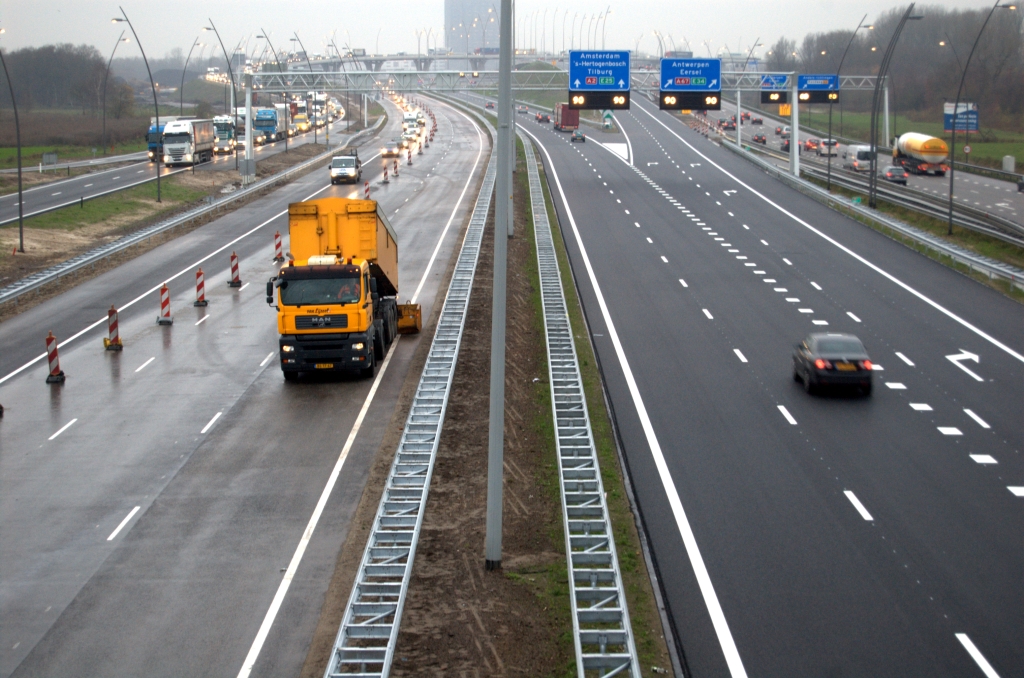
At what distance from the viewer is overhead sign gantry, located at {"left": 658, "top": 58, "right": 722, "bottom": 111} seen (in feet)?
197

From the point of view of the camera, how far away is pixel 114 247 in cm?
4575

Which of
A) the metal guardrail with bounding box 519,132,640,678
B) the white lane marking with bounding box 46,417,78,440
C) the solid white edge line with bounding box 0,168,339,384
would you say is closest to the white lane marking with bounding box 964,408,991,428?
the metal guardrail with bounding box 519,132,640,678

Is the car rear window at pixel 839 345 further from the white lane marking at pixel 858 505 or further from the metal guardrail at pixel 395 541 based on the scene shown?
the metal guardrail at pixel 395 541

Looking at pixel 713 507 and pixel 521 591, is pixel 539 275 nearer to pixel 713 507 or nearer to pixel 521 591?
pixel 713 507

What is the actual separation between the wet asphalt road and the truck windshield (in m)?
2.25

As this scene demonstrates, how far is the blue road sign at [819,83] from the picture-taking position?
67688 mm

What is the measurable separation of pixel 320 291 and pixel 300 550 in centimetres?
1116

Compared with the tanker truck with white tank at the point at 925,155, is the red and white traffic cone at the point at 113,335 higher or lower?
lower

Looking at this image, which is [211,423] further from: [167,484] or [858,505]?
[858,505]

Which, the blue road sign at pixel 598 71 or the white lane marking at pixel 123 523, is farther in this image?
the blue road sign at pixel 598 71

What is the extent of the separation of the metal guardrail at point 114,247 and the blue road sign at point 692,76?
88.8 feet

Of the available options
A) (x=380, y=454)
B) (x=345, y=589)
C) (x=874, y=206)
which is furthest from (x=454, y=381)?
(x=874, y=206)

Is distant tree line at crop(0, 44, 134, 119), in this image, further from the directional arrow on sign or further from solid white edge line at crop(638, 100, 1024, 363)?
the directional arrow on sign

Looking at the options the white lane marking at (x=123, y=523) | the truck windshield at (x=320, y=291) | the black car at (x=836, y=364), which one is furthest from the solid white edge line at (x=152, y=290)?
the black car at (x=836, y=364)
